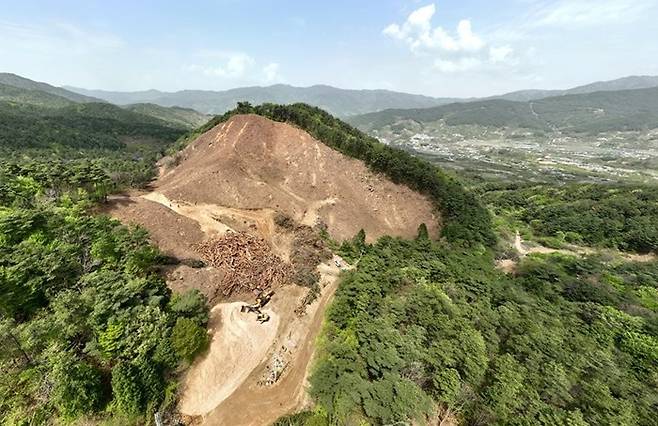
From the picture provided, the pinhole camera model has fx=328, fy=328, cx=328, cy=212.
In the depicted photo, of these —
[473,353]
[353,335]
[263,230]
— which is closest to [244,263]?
[263,230]

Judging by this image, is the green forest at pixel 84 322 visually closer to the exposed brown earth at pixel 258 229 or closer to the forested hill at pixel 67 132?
the exposed brown earth at pixel 258 229

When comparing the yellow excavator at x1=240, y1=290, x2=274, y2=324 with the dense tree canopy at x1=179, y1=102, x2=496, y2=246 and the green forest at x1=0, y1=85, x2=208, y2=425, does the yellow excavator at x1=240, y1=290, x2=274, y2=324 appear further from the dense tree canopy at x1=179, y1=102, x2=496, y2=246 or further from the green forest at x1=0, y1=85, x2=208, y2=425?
the dense tree canopy at x1=179, y1=102, x2=496, y2=246

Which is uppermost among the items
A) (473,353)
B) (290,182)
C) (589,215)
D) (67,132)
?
(67,132)

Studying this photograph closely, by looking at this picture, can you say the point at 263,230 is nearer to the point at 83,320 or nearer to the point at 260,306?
the point at 260,306

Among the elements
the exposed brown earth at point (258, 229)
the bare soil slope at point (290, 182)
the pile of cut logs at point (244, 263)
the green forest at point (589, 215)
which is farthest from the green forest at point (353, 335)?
the green forest at point (589, 215)

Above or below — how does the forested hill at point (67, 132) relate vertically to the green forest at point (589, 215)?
above

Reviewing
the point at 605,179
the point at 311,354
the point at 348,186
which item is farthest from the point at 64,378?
the point at 605,179
